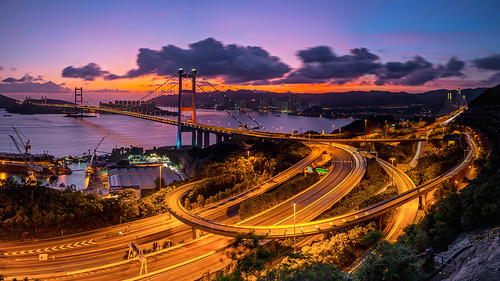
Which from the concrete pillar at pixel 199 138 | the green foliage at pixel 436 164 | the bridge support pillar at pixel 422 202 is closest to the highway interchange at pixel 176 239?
the bridge support pillar at pixel 422 202

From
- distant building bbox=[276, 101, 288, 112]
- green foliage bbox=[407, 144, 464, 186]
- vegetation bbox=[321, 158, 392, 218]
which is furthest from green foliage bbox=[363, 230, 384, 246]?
distant building bbox=[276, 101, 288, 112]

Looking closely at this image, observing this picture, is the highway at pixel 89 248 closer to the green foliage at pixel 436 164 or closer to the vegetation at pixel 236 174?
the vegetation at pixel 236 174

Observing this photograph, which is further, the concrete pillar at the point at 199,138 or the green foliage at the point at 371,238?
the concrete pillar at the point at 199,138

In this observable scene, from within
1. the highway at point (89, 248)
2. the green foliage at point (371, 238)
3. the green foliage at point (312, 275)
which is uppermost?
the green foliage at point (312, 275)

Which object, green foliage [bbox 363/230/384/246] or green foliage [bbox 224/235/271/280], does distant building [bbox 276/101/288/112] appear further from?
green foliage [bbox 363/230/384/246]

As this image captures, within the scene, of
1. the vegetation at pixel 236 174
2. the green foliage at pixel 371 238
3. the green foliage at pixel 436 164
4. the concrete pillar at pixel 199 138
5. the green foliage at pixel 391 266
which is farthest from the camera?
the concrete pillar at pixel 199 138

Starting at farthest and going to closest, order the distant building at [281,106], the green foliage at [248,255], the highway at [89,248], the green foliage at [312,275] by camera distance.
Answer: the distant building at [281,106] → the highway at [89,248] → the green foliage at [248,255] → the green foliage at [312,275]

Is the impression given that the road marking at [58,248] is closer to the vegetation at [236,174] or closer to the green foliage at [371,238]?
the vegetation at [236,174]

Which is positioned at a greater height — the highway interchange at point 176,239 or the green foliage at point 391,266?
the green foliage at point 391,266
